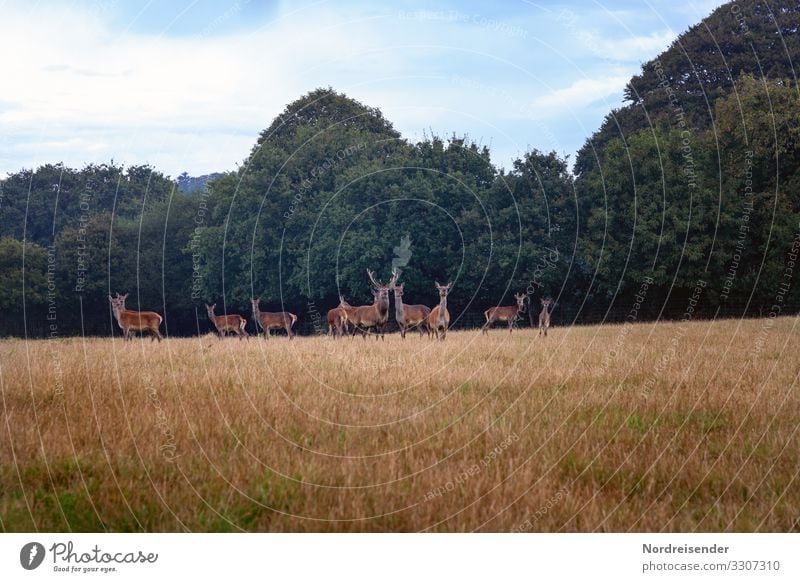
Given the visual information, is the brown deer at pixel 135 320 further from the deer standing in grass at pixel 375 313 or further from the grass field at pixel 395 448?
the grass field at pixel 395 448

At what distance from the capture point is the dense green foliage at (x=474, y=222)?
44000 mm

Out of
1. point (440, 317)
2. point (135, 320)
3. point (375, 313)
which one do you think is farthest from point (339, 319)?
point (135, 320)

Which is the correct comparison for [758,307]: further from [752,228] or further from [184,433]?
[184,433]

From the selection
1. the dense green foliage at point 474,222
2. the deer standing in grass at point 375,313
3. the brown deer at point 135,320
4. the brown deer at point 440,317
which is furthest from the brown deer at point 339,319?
the dense green foliage at point 474,222

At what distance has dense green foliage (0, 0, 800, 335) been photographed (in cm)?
4400

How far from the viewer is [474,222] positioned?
4916 cm

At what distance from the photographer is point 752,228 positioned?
43.9m

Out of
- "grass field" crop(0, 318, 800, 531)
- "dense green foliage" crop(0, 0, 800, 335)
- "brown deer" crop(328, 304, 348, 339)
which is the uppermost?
"dense green foliage" crop(0, 0, 800, 335)

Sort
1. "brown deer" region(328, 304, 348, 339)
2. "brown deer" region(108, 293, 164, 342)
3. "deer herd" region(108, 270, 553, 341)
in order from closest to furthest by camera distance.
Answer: "deer herd" region(108, 270, 553, 341)
"brown deer" region(328, 304, 348, 339)
"brown deer" region(108, 293, 164, 342)

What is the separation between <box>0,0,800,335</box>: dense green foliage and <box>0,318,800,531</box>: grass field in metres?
31.0

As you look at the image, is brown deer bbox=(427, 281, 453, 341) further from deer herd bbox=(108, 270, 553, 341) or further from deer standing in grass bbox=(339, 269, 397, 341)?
deer standing in grass bbox=(339, 269, 397, 341)

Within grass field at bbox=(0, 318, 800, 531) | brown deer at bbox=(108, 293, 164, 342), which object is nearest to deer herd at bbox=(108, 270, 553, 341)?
brown deer at bbox=(108, 293, 164, 342)

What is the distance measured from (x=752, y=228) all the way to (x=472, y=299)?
51.7 feet

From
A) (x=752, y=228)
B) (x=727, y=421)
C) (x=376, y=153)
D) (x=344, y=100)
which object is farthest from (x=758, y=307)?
(x=727, y=421)
